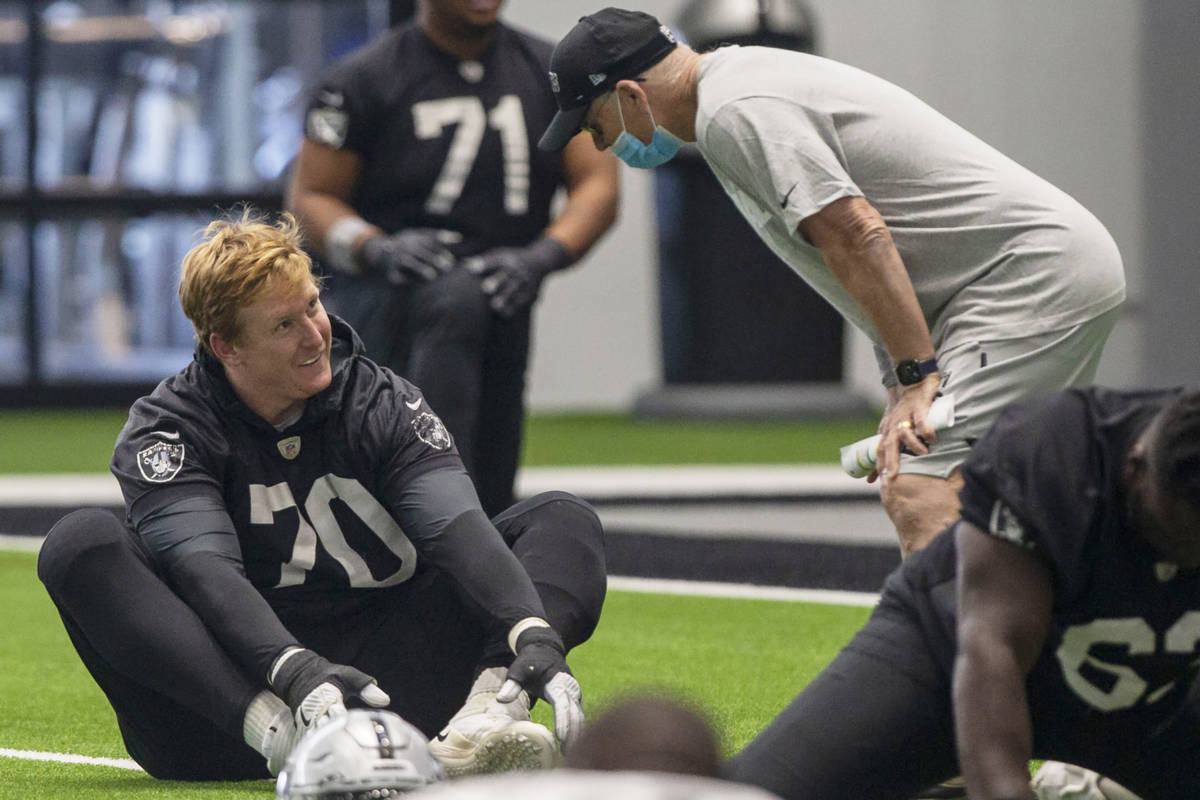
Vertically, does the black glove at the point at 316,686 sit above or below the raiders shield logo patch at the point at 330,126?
below

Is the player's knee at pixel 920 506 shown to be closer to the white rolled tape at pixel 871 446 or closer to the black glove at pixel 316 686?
the white rolled tape at pixel 871 446

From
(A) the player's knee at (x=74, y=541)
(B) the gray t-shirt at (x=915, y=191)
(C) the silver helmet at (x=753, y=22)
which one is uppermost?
(B) the gray t-shirt at (x=915, y=191)

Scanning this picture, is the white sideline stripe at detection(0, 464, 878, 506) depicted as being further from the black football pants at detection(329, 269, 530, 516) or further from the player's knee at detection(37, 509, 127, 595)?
the player's knee at detection(37, 509, 127, 595)

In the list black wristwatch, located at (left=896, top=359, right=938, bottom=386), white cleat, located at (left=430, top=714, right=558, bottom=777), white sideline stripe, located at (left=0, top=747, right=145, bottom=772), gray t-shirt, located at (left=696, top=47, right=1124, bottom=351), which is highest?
gray t-shirt, located at (left=696, top=47, right=1124, bottom=351)

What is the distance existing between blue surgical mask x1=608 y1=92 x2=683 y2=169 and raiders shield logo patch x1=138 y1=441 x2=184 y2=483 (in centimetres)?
104

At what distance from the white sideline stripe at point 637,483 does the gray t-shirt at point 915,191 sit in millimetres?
5216

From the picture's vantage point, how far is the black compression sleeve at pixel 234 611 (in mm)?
3180

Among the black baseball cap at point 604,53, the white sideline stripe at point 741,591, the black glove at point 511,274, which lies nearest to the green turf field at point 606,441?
the white sideline stripe at point 741,591

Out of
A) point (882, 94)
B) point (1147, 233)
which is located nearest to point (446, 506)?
point (882, 94)

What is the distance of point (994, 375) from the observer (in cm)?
340

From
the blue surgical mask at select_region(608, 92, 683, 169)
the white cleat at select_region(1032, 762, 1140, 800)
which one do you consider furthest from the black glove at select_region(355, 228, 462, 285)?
the white cleat at select_region(1032, 762, 1140, 800)

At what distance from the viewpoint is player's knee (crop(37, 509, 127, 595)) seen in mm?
3248

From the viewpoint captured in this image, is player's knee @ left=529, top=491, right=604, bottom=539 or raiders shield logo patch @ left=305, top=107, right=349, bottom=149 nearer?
player's knee @ left=529, top=491, right=604, bottom=539

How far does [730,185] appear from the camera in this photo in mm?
3588
